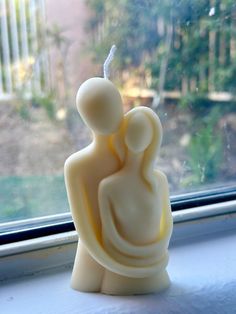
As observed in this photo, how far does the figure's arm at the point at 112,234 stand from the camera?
50cm

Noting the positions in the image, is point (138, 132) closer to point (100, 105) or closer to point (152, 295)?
point (100, 105)

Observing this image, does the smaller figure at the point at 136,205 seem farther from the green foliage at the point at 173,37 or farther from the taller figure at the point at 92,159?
the green foliage at the point at 173,37

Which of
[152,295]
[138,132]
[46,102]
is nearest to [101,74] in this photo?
[46,102]

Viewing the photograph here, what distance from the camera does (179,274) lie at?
604mm

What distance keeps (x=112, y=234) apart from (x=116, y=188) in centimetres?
5

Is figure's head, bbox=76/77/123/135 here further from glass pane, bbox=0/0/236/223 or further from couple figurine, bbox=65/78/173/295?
glass pane, bbox=0/0/236/223

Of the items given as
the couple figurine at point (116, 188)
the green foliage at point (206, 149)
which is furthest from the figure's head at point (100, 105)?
the green foliage at point (206, 149)

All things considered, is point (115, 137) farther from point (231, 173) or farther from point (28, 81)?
point (231, 173)

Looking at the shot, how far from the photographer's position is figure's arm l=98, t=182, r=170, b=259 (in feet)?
1.62

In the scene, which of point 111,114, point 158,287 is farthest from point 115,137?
point 158,287

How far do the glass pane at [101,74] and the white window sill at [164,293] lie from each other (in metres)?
0.08

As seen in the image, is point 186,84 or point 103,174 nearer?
point 103,174

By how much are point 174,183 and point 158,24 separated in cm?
24

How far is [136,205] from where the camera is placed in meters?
0.51
